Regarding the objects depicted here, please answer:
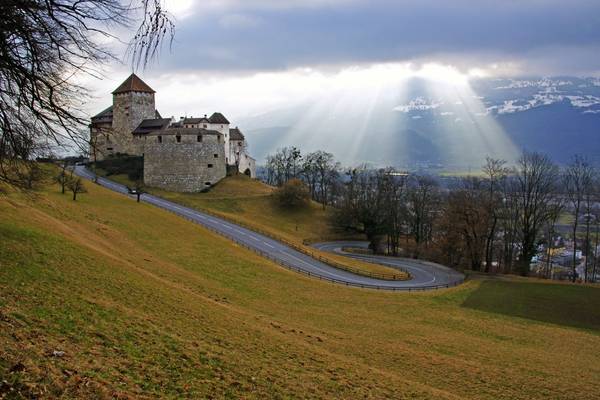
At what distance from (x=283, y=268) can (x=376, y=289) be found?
8238 millimetres

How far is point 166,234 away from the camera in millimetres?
40844

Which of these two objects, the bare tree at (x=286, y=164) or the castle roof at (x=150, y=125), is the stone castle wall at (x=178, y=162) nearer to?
the castle roof at (x=150, y=125)

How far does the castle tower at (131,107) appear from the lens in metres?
81.0

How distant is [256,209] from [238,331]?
190 ft

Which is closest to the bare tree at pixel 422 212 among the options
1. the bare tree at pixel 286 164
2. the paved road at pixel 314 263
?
the paved road at pixel 314 263

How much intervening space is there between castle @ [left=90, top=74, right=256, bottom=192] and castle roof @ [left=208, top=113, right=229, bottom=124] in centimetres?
98

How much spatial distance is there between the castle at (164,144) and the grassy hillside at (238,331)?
39422mm

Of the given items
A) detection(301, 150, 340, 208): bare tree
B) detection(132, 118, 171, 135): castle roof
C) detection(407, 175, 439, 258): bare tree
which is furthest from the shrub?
detection(132, 118, 171, 135): castle roof

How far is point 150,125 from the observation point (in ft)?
268

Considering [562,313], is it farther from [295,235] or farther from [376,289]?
[295,235]

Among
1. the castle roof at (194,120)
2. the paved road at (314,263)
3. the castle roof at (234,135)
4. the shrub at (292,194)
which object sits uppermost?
the castle roof at (194,120)

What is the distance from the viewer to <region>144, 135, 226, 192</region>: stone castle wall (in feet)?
247

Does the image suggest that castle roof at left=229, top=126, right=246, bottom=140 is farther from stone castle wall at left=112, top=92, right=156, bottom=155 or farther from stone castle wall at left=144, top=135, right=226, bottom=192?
stone castle wall at left=112, top=92, right=156, bottom=155

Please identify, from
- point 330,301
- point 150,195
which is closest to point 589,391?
point 330,301
